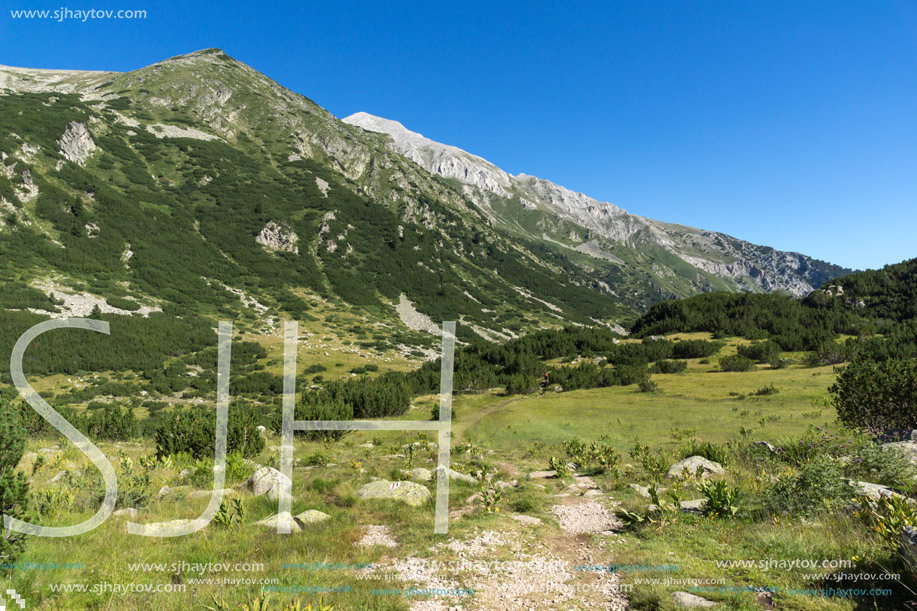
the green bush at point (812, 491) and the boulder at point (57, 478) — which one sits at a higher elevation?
the green bush at point (812, 491)

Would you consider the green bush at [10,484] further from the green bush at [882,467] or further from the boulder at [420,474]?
the green bush at [882,467]

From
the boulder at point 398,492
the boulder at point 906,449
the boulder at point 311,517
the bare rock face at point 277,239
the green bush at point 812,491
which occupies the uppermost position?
the bare rock face at point 277,239

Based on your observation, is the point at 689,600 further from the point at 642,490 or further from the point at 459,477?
the point at 459,477

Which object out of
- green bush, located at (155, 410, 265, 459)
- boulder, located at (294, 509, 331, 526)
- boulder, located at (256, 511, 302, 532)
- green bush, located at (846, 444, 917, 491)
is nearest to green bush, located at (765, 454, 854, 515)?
green bush, located at (846, 444, 917, 491)

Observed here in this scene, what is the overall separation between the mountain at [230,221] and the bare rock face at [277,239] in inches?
13.9

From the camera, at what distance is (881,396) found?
1238 centimetres

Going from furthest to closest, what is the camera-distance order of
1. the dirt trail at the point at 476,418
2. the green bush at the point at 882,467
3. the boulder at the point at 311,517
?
1. the dirt trail at the point at 476,418
2. the boulder at the point at 311,517
3. the green bush at the point at 882,467

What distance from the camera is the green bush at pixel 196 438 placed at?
42.7 feet

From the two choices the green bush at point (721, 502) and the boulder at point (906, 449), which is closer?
the green bush at point (721, 502)

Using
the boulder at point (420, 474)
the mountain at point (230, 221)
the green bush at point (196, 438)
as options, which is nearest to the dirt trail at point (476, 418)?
the boulder at point (420, 474)

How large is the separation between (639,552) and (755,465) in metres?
6.92

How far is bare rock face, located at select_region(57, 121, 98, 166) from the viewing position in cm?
8238

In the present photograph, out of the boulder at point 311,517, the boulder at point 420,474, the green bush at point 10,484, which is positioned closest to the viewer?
the green bush at point 10,484

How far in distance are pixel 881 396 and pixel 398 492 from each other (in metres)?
15.4
